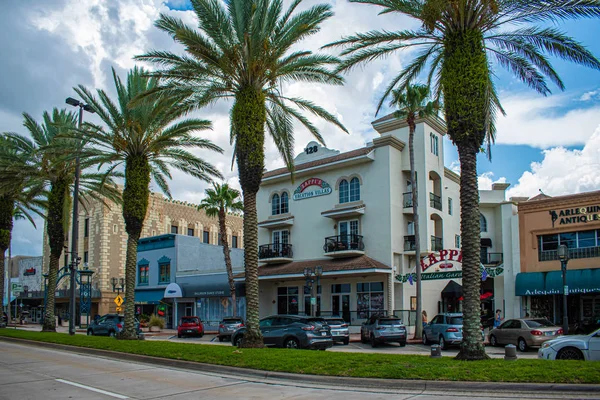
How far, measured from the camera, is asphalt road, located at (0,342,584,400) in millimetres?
11195

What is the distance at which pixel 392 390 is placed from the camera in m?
11.5

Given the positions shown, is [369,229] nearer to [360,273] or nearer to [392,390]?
[360,273]

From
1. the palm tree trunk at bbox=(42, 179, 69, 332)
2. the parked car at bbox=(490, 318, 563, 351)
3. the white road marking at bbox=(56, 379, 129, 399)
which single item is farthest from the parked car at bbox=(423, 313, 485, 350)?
the palm tree trunk at bbox=(42, 179, 69, 332)

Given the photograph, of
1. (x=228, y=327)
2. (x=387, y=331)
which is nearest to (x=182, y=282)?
(x=228, y=327)

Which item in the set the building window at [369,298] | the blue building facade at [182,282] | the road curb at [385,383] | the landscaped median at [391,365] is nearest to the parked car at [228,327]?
the building window at [369,298]

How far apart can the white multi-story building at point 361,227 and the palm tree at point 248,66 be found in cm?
1436

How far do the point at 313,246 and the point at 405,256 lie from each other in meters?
6.73

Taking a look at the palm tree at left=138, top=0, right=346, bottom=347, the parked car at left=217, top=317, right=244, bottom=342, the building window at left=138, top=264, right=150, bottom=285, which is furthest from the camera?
the building window at left=138, top=264, right=150, bottom=285

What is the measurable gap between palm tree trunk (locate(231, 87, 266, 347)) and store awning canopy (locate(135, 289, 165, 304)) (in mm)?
31475

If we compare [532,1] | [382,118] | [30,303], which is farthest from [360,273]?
[30,303]

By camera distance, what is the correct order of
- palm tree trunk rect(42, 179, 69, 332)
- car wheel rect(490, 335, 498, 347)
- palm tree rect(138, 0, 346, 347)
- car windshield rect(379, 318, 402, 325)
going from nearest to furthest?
palm tree rect(138, 0, 346, 347) → car wheel rect(490, 335, 498, 347) → car windshield rect(379, 318, 402, 325) → palm tree trunk rect(42, 179, 69, 332)

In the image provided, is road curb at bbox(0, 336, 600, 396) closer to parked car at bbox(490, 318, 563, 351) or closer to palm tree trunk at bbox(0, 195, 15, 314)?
parked car at bbox(490, 318, 563, 351)

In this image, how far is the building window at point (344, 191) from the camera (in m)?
38.5

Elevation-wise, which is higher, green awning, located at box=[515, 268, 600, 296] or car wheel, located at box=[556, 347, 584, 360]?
green awning, located at box=[515, 268, 600, 296]
